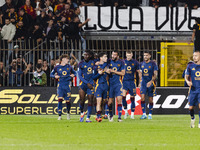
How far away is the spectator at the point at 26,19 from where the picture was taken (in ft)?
69.8

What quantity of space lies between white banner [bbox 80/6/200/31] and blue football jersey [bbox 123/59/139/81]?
4458 millimetres

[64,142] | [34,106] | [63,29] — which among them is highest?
[63,29]

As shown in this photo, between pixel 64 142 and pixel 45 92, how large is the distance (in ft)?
36.4

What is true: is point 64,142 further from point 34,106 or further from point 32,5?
point 32,5

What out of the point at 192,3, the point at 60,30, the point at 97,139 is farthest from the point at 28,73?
the point at 97,139

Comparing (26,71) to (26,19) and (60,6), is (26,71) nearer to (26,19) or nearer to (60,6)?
(26,19)

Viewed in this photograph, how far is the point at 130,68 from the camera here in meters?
18.3

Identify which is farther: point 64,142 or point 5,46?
point 5,46

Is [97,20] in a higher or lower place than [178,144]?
higher

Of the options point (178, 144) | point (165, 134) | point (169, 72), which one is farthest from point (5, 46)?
point (178, 144)

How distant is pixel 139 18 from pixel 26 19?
15.1 feet

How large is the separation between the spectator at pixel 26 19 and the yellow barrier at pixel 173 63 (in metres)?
5.13

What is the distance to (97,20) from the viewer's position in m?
22.5

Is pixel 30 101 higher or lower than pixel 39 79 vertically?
lower
